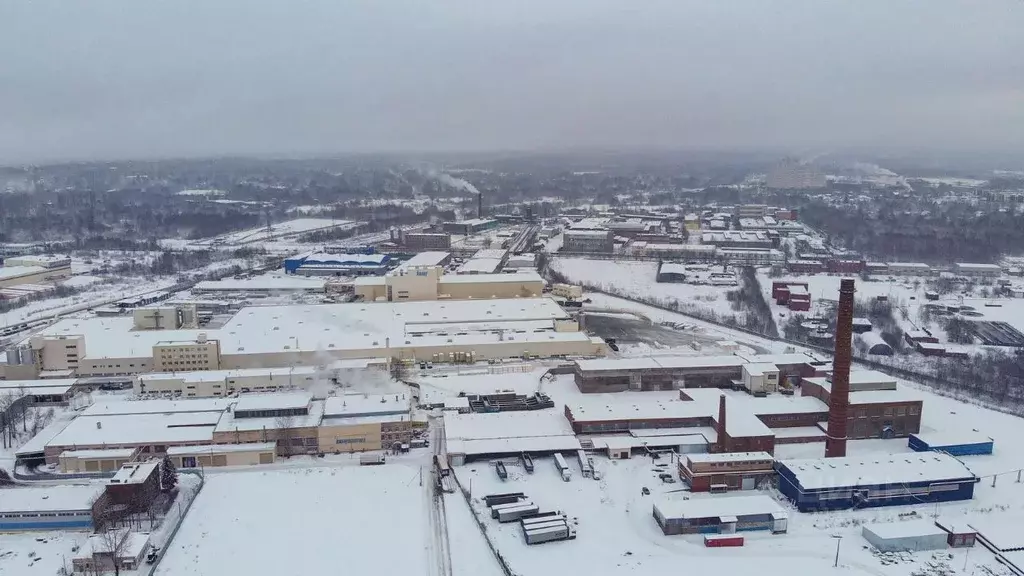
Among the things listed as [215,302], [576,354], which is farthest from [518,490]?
[215,302]

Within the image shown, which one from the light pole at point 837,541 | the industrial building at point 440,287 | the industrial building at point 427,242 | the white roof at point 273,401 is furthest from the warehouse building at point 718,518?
the industrial building at point 427,242

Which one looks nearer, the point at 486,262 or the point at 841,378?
the point at 841,378

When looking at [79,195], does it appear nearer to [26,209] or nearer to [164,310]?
[26,209]

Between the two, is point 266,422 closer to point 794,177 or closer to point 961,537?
point 961,537

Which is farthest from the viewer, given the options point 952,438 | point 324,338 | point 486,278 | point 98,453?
point 486,278

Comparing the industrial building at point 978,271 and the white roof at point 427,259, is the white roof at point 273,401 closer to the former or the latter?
the white roof at point 427,259

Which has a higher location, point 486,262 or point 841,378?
point 841,378

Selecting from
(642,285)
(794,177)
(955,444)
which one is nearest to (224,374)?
(955,444)
